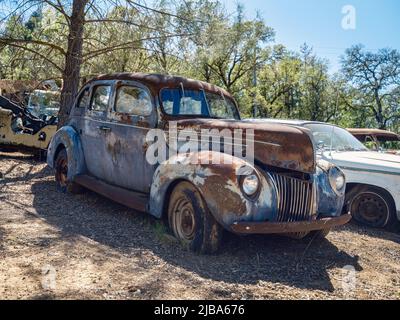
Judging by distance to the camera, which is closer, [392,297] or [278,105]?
[392,297]

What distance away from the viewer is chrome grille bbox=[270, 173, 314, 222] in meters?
4.14

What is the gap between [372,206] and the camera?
20.5ft

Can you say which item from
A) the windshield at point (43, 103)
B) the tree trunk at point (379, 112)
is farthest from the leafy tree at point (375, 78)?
the windshield at point (43, 103)

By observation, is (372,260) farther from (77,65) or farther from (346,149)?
(77,65)

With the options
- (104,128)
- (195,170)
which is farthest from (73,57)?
(195,170)

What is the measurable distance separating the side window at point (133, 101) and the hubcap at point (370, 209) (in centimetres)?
353

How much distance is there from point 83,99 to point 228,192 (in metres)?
3.77

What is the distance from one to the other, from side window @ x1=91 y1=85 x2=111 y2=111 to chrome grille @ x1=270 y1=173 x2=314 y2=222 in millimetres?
3001

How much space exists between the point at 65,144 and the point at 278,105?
25810 mm

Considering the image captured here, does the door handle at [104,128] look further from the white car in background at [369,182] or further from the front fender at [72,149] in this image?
the white car in background at [369,182]

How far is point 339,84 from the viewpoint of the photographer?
3066cm

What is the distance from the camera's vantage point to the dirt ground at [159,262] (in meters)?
3.35

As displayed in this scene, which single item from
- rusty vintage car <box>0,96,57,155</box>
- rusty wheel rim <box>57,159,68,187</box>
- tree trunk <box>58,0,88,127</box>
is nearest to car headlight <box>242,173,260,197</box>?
rusty wheel rim <box>57,159,68,187</box>
